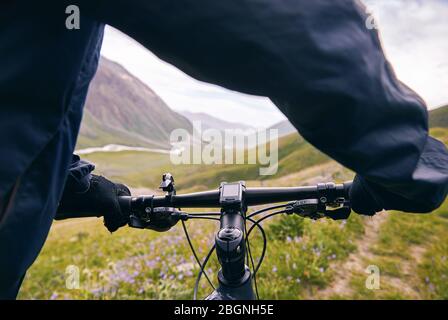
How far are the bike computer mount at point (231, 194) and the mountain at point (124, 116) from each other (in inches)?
4736

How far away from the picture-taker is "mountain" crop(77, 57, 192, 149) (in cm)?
13162

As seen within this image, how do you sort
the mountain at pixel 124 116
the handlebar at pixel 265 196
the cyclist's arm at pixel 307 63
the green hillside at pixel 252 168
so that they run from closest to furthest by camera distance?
1. the cyclist's arm at pixel 307 63
2. the handlebar at pixel 265 196
3. the green hillside at pixel 252 168
4. the mountain at pixel 124 116

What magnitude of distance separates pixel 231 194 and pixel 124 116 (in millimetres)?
157400

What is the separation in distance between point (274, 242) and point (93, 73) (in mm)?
4425

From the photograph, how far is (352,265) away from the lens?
5.12 metres

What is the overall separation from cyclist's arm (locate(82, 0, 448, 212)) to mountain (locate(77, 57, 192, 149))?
121 meters

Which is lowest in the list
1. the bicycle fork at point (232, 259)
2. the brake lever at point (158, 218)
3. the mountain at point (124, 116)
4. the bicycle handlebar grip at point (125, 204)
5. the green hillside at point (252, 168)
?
the bicycle fork at point (232, 259)

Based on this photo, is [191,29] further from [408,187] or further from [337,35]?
[408,187]

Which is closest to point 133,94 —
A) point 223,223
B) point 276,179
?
point 276,179

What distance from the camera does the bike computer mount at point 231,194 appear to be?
5.65ft

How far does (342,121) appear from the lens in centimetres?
90

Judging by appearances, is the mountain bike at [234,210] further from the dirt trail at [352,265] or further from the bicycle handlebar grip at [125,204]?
the dirt trail at [352,265]

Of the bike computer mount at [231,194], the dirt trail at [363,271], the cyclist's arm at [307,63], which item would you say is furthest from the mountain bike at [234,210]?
the dirt trail at [363,271]

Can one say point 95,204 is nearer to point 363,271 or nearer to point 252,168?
point 363,271
